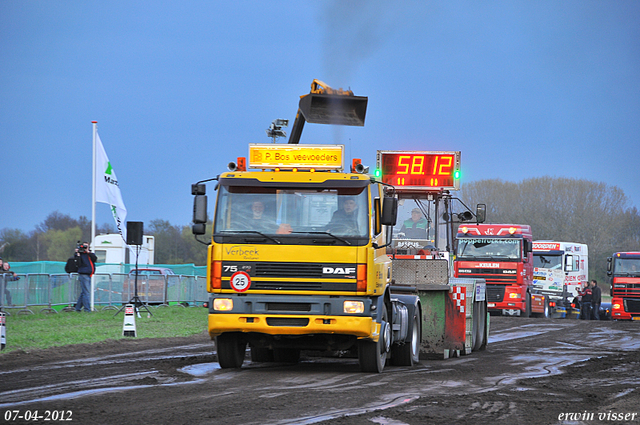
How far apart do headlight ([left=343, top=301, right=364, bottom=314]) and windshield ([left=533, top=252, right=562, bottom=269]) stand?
28315 millimetres

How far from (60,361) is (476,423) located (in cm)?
793

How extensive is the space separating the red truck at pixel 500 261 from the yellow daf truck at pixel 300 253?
1968 cm

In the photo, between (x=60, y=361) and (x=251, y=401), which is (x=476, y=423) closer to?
(x=251, y=401)

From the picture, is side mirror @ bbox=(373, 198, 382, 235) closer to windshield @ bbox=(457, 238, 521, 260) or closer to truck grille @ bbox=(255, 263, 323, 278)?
truck grille @ bbox=(255, 263, 323, 278)

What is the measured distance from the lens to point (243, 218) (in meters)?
10.9

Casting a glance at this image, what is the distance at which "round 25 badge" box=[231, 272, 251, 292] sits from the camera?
10.7m

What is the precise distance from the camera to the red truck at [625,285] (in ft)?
101

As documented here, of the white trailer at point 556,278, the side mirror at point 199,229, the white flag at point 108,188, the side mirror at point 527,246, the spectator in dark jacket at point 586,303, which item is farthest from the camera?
the white trailer at point 556,278

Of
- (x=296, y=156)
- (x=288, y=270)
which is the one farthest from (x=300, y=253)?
(x=296, y=156)

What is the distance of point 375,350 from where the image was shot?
11250 mm

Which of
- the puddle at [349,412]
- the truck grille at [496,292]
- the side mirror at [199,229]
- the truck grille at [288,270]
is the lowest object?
the puddle at [349,412]

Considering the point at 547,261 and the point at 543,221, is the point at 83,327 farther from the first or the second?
the point at 543,221

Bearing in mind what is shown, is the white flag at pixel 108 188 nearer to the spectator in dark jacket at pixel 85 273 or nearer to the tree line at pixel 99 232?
the spectator in dark jacket at pixel 85 273

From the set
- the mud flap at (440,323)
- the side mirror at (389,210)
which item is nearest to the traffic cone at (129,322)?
the mud flap at (440,323)
